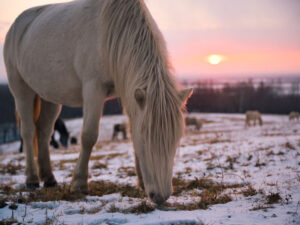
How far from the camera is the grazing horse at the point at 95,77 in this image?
2.24 meters

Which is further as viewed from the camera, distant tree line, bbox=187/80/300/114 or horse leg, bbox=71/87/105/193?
distant tree line, bbox=187/80/300/114

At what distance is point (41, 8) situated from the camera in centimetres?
449

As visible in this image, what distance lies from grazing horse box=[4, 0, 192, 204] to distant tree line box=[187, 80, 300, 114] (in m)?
46.7

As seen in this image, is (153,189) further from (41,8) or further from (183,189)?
(41,8)

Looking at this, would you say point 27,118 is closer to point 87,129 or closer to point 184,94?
point 87,129

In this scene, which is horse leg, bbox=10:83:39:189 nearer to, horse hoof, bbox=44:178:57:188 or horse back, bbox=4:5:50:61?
horse hoof, bbox=44:178:57:188

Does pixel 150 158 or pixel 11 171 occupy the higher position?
pixel 150 158

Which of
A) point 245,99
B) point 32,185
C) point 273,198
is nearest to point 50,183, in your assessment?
Result: point 32,185

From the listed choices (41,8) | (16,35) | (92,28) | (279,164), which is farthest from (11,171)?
(279,164)

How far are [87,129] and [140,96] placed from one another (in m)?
1.12

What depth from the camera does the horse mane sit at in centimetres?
222

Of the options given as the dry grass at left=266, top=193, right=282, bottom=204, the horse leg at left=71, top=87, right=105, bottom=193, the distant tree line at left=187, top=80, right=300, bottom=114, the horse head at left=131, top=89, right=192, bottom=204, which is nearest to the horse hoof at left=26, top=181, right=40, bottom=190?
the horse leg at left=71, top=87, right=105, bottom=193

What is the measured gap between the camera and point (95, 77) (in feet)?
9.86

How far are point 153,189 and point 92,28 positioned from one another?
→ 2.07m
